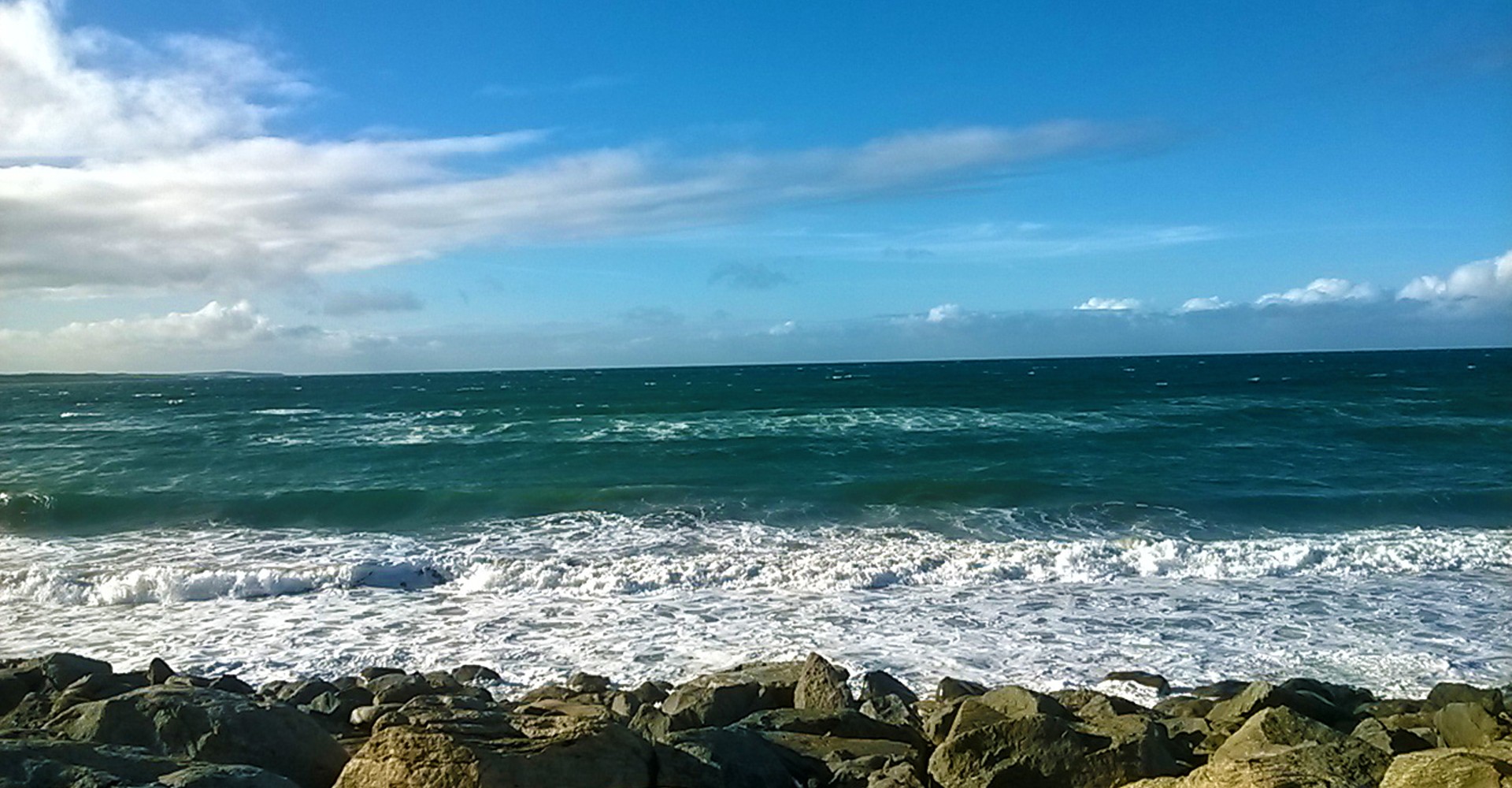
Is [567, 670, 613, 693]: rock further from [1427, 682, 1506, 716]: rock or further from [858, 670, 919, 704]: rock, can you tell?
[1427, 682, 1506, 716]: rock

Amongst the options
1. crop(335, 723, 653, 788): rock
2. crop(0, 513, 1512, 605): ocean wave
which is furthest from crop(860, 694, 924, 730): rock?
crop(0, 513, 1512, 605): ocean wave

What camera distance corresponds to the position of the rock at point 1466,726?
267 inches

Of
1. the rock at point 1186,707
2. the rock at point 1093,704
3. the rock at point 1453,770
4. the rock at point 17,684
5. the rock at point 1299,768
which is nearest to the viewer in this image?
the rock at point 1453,770

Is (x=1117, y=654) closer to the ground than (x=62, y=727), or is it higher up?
closer to the ground

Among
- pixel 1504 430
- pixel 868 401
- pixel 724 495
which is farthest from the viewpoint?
pixel 868 401

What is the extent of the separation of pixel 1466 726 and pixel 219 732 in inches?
314

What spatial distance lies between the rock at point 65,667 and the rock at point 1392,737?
9459 millimetres

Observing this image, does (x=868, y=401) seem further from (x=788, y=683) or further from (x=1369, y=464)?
(x=788, y=683)

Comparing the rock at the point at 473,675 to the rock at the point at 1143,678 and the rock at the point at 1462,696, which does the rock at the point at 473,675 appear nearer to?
the rock at the point at 1143,678

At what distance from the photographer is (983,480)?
22719 millimetres

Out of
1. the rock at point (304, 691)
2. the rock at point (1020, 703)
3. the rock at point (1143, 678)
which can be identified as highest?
the rock at point (1020, 703)

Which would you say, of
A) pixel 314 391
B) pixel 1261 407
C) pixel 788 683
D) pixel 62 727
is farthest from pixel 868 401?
pixel 314 391

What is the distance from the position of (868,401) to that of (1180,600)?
35195 mm

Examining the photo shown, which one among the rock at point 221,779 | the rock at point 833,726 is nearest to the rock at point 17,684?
the rock at point 221,779
